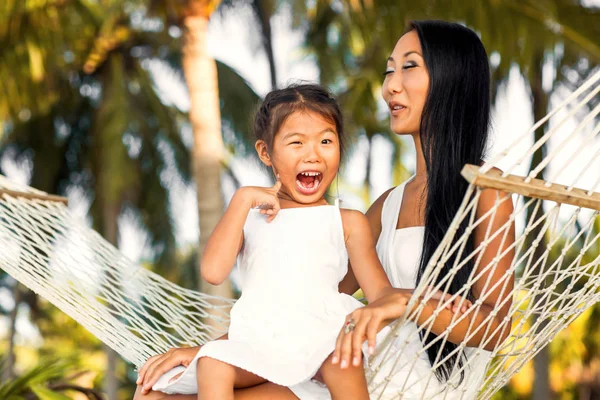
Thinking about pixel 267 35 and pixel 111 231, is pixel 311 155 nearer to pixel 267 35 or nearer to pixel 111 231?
pixel 267 35

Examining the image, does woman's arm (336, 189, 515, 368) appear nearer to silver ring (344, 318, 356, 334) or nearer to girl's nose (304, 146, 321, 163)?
silver ring (344, 318, 356, 334)

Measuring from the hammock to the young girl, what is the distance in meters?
0.13

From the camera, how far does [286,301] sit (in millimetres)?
1812

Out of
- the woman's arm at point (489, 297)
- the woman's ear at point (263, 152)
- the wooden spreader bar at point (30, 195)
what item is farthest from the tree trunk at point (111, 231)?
the woman's arm at point (489, 297)

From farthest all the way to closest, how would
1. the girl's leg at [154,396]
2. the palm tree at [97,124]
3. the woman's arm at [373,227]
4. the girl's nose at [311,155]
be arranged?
the palm tree at [97,124], the woman's arm at [373,227], the girl's nose at [311,155], the girl's leg at [154,396]

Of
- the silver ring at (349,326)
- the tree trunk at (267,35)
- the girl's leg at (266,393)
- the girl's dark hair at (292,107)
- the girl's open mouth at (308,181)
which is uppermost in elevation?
the tree trunk at (267,35)

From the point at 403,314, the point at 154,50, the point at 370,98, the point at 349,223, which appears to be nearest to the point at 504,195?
the point at 403,314

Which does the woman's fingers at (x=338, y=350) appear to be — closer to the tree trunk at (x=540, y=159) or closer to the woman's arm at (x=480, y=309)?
the woman's arm at (x=480, y=309)

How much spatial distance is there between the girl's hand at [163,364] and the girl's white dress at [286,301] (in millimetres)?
12

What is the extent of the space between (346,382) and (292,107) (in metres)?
Answer: 0.63

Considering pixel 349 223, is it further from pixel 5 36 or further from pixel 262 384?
pixel 5 36

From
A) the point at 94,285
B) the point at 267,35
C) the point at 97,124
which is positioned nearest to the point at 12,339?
the point at 97,124

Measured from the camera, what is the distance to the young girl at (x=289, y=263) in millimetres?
1666

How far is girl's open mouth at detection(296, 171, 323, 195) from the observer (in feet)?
6.36
